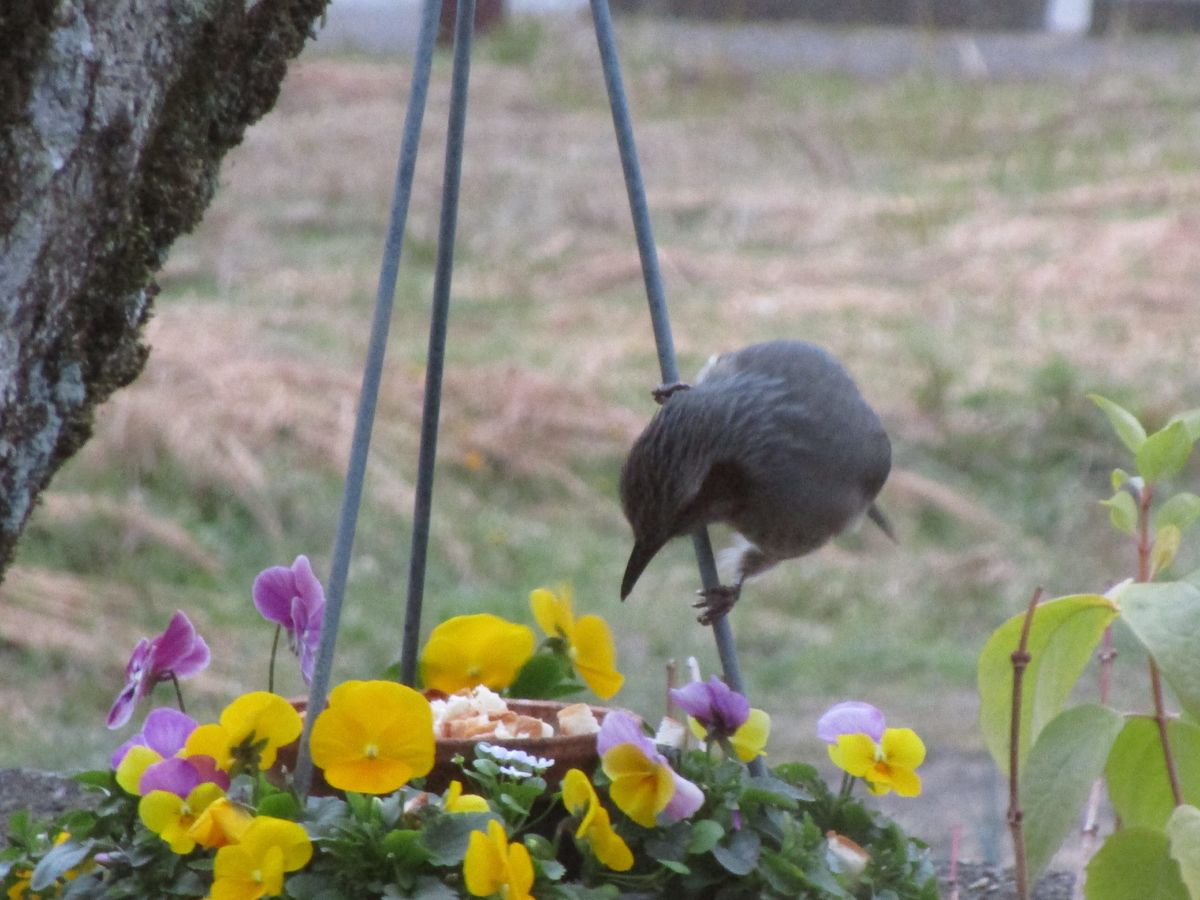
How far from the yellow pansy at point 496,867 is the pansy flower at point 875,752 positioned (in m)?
0.50

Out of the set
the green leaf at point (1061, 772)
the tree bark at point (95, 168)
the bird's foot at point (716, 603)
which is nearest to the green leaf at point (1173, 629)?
the green leaf at point (1061, 772)

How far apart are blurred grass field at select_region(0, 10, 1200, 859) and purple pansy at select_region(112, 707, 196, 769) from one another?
3.78 feet

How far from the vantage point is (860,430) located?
3.29 meters

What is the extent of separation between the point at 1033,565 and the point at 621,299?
3.99 meters

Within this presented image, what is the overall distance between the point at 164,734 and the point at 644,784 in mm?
584

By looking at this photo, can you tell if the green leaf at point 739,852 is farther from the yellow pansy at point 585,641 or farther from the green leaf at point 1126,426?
the green leaf at point 1126,426

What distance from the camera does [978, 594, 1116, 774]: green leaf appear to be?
2.21 meters

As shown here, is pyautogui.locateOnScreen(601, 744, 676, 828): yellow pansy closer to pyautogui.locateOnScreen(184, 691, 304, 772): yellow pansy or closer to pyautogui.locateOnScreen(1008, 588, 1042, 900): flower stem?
pyautogui.locateOnScreen(184, 691, 304, 772): yellow pansy

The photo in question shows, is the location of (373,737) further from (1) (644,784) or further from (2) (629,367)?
(2) (629,367)

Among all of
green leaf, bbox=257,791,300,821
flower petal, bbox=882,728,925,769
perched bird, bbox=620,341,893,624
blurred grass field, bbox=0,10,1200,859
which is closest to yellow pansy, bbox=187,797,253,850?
green leaf, bbox=257,791,300,821

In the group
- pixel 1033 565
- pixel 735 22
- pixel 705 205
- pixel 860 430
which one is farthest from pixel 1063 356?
pixel 735 22

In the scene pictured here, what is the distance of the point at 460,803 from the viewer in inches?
71.6

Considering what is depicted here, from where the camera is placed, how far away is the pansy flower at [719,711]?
6.59ft

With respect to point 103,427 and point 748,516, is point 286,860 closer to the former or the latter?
point 748,516
